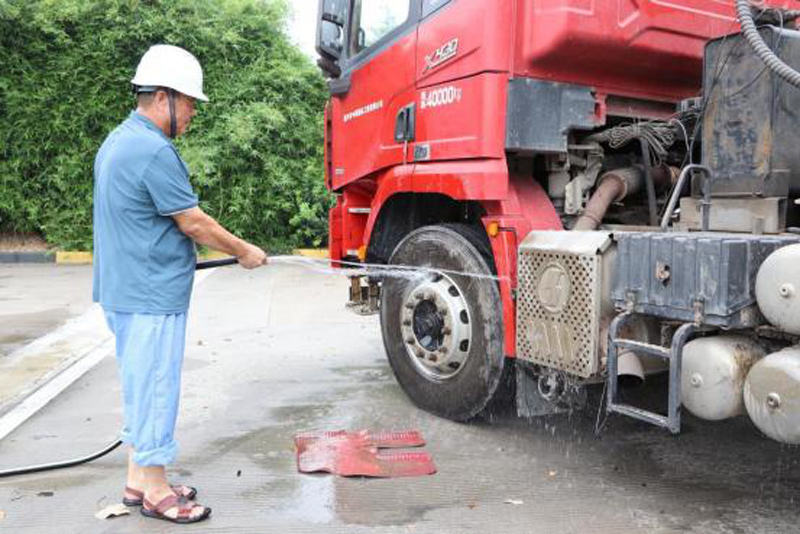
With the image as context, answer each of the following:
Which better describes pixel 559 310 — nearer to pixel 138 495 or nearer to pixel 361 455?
pixel 361 455

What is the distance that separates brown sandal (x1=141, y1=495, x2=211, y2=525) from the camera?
10.8 ft

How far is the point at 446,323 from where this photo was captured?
14.1 ft

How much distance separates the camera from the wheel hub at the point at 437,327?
423cm

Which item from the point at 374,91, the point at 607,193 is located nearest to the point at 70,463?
the point at 374,91

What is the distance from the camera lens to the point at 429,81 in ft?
14.4

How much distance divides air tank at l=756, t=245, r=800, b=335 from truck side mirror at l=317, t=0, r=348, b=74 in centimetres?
359

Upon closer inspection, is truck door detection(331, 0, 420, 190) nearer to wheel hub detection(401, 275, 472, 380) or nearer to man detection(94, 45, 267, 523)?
wheel hub detection(401, 275, 472, 380)

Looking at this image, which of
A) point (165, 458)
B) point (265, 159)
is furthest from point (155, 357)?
point (265, 159)

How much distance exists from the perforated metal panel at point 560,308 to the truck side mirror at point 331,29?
2544 millimetres

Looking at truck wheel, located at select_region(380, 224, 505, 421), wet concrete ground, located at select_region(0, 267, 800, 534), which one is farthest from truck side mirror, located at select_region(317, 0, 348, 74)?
wet concrete ground, located at select_region(0, 267, 800, 534)

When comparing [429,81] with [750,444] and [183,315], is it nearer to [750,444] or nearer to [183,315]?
[183,315]

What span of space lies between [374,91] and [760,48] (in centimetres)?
249

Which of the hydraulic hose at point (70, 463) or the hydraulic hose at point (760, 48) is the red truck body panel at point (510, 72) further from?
the hydraulic hose at point (70, 463)

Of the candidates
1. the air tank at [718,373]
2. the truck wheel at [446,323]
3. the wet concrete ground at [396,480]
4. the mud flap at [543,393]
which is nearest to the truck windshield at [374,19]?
the truck wheel at [446,323]
